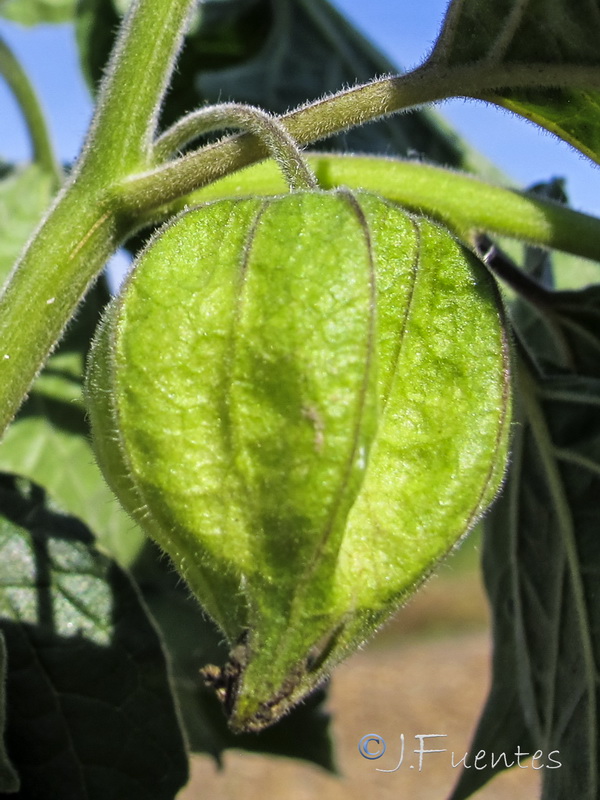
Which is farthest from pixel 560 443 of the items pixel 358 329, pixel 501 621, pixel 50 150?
pixel 50 150

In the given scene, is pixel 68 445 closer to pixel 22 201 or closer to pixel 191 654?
pixel 191 654

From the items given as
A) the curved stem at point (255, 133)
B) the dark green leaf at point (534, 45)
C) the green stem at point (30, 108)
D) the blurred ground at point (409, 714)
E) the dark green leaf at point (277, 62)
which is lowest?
the blurred ground at point (409, 714)

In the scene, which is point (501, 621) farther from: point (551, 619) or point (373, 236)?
point (373, 236)

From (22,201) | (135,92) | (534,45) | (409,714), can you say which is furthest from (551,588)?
(409,714)

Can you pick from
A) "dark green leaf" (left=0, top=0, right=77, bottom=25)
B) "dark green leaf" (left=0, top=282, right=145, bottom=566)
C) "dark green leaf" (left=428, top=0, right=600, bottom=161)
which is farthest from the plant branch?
"dark green leaf" (left=0, top=0, right=77, bottom=25)

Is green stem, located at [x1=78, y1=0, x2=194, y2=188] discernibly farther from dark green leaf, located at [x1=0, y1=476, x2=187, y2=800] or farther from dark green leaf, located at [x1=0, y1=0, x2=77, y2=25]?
dark green leaf, located at [x1=0, y1=0, x2=77, y2=25]

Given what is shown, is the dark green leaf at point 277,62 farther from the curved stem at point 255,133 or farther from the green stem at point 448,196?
the curved stem at point 255,133

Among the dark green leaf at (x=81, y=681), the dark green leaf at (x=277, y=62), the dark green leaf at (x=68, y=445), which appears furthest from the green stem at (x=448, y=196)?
the dark green leaf at (x=277, y=62)
